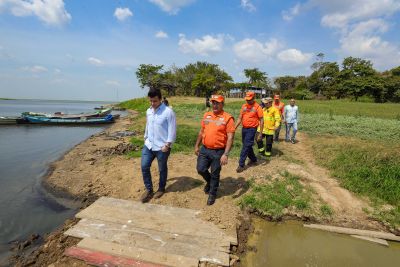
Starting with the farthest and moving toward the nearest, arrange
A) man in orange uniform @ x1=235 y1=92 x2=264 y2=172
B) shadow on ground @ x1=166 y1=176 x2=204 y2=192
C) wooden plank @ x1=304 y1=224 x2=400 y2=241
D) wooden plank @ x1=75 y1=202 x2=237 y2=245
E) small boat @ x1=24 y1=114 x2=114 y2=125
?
small boat @ x1=24 y1=114 x2=114 y2=125, man in orange uniform @ x1=235 y1=92 x2=264 y2=172, shadow on ground @ x1=166 y1=176 x2=204 y2=192, wooden plank @ x1=304 y1=224 x2=400 y2=241, wooden plank @ x1=75 y1=202 x2=237 y2=245

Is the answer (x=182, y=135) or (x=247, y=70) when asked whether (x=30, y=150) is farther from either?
(x=247, y=70)

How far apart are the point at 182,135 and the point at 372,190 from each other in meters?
6.74

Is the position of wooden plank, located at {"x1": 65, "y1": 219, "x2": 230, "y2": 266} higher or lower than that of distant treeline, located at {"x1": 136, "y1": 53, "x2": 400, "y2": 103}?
lower

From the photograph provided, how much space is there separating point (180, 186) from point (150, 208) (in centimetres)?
135

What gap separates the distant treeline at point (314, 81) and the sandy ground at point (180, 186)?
4616 centimetres

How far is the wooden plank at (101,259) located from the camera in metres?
3.46

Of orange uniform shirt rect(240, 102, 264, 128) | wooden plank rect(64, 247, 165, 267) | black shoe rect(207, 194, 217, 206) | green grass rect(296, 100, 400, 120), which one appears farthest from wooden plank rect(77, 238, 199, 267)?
green grass rect(296, 100, 400, 120)

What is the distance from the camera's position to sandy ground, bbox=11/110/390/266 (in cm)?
450

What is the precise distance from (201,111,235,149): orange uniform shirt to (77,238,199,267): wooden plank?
2071 mm

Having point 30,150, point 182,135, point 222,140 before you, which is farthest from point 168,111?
point 30,150

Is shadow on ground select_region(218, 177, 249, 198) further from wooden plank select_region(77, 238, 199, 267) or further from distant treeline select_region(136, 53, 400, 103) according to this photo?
distant treeline select_region(136, 53, 400, 103)

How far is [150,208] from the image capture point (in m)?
4.98

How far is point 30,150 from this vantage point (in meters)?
12.9

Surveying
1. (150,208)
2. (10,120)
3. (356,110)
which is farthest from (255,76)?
(150,208)
